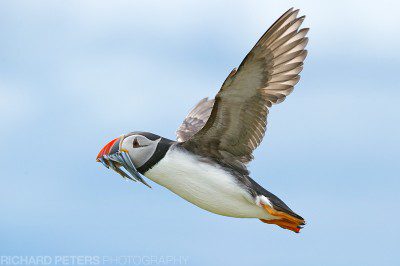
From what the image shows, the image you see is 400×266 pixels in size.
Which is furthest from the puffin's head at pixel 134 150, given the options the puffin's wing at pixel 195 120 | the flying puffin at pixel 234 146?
the puffin's wing at pixel 195 120

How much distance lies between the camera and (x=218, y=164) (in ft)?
36.1

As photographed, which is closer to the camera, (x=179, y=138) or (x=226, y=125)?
(x=226, y=125)

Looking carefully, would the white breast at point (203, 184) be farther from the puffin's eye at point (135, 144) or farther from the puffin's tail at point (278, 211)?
the puffin's eye at point (135, 144)

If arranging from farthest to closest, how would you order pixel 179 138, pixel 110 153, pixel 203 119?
1. pixel 203 119
2. pixel 179 138
3. pixel 110 153

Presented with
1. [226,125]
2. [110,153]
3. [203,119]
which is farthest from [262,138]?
[203,119]

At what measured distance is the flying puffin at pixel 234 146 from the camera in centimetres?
1056

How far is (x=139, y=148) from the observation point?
436 inches

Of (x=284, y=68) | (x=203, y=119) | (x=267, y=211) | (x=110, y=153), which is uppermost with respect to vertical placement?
(x=203, y=119)

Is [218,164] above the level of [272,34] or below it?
below

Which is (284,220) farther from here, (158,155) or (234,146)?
(158,155)

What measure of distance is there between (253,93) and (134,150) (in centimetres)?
166

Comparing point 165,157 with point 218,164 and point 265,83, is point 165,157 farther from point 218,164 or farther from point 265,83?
point 265,83

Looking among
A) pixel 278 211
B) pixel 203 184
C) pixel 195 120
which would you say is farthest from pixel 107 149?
pixel 195 120

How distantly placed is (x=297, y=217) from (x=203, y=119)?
3669 millimetres
